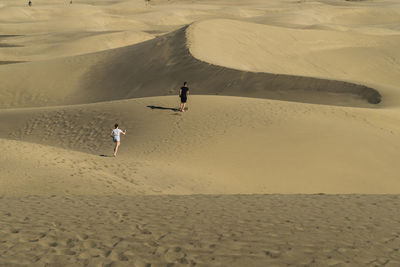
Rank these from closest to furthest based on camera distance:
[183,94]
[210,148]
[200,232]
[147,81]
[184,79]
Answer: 1. [200,232]
2. [210,148]
3. [183,94]
4. [184,79]
5. [147,81]

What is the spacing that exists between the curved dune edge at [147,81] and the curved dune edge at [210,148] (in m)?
4.50

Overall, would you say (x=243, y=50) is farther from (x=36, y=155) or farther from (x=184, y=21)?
(x=184, y=21)

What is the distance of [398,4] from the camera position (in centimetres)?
7225

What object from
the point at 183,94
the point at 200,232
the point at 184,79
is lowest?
the point at 200,232

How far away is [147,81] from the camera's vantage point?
85.6 feet

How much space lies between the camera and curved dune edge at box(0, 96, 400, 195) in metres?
11.6

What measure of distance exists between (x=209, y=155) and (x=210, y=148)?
0.45 metres

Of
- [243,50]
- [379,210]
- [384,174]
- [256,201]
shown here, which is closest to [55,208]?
[256,201]

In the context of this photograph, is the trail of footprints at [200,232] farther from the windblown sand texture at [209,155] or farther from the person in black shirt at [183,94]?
the person in black shirt at [183,94]

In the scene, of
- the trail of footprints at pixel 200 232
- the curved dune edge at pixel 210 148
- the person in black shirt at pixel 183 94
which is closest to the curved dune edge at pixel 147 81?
the curved dune edge at pixel 210 148

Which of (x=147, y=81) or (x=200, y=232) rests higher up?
(x=147, y=81)

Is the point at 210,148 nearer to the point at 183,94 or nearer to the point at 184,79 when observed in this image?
the point at 183,94

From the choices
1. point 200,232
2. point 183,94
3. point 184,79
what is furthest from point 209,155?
point 184,79

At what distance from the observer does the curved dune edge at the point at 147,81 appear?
22.1 m
